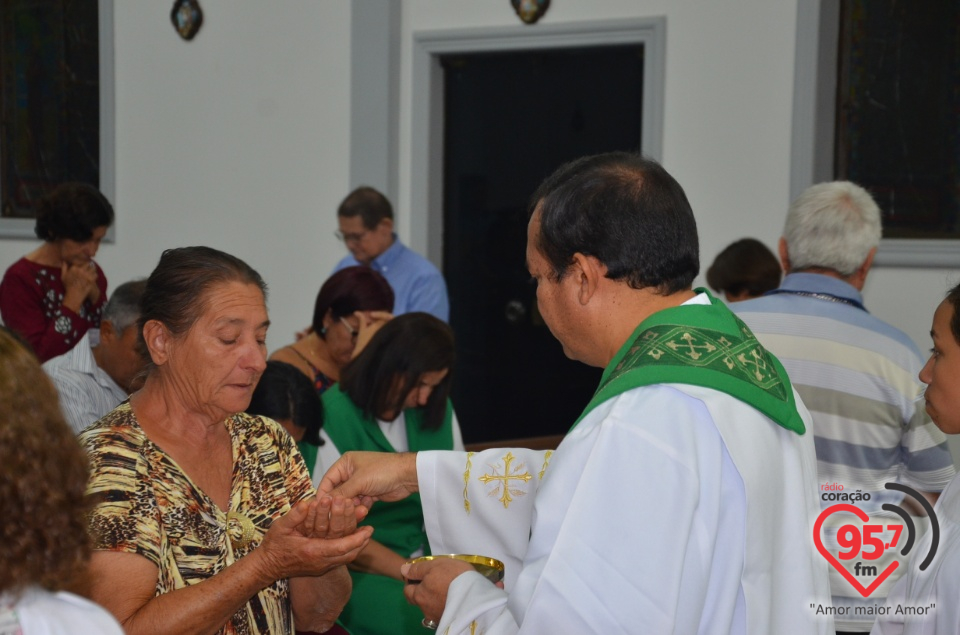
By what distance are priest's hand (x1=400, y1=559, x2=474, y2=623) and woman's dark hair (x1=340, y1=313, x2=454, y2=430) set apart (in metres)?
1.90

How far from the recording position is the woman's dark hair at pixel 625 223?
5.70 ft

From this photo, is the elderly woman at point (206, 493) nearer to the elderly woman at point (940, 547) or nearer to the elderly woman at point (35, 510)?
the elderly woman at point (35, 510)

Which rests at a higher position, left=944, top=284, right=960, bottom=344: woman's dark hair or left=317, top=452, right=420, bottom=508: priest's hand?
left=944, top=284, right=960, bottom=344: woman's dark hair

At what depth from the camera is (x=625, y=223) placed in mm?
1734

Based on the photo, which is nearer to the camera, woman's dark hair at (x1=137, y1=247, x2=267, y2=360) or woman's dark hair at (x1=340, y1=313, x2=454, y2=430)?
woman's dark hair at (x1=137, y1=247, x2=267, y2=360)

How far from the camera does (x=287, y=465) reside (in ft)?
8.16

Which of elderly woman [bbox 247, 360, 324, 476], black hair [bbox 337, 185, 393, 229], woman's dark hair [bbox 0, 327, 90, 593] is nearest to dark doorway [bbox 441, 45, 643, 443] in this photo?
black hair [bbox 337, 185, 393, 229]

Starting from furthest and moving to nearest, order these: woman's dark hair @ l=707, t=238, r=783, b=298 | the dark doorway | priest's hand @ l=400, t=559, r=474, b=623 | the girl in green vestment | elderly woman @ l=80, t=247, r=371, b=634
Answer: the dark doorway, woman's dark hair @ l=707, t=238, r=783, b=298, the girl in green vestment, elderly woman @ l=80, t=247, r=371, b=634, priest's hand @ l=400, t=559, r=474, b=623

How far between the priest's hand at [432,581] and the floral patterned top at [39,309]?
3379 millimetres

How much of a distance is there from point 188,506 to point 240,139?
5064 millimetres

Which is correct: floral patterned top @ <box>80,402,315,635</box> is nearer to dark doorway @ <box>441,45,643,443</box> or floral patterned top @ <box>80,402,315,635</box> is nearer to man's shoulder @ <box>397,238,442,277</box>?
man's shoulder @ <box>397,238,442,277</box>

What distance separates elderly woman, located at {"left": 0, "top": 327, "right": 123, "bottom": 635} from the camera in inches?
48.2

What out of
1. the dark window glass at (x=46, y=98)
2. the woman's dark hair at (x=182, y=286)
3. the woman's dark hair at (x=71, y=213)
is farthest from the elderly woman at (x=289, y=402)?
the dark window glass at (x=46, y=98)

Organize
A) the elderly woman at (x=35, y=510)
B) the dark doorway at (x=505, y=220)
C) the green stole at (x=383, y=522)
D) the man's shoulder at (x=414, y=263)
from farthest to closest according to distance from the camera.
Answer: the dark doorway at (x=505, y=220) → the man's shoulder at (x=414, y=263) → the green stole at (x=383, y=522) → the elderly woman at (x=35, y=510)
